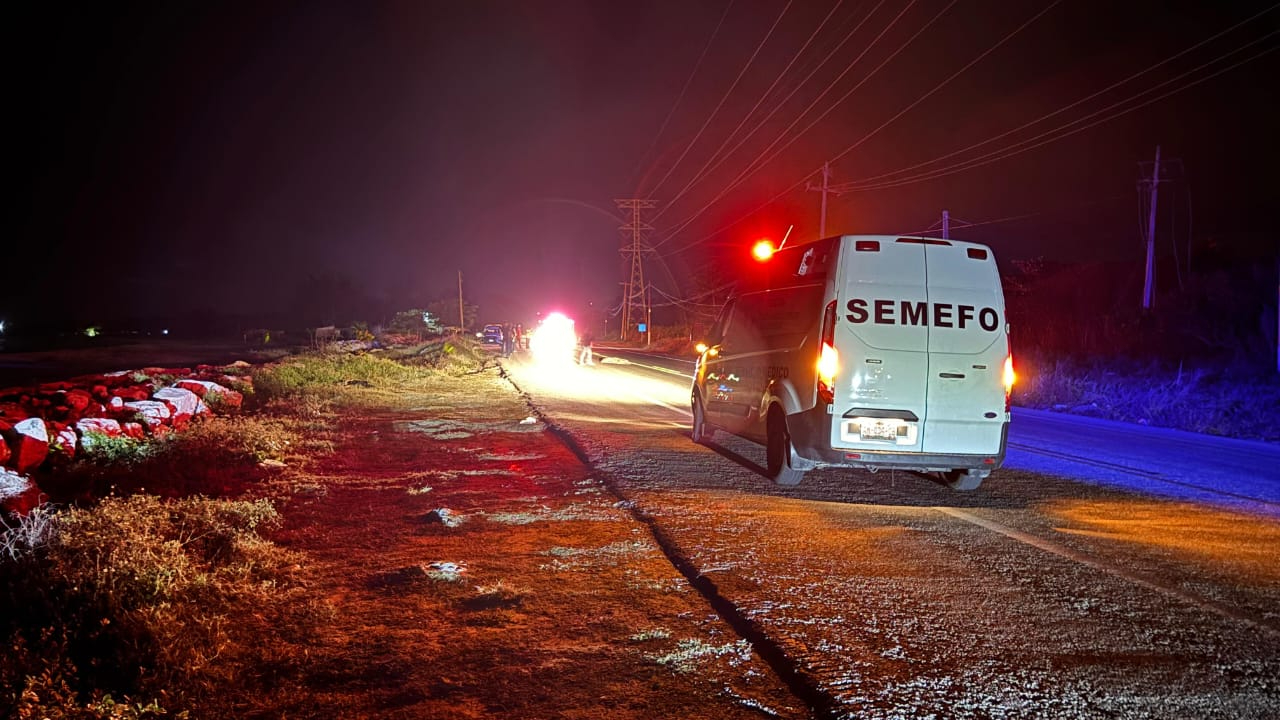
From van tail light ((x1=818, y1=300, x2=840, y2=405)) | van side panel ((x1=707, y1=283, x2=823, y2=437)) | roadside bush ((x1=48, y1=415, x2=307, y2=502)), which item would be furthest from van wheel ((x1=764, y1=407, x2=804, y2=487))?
roadside bush ((x1=48, y1=415, x2=307, y2=502))

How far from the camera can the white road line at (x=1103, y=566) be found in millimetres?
4016

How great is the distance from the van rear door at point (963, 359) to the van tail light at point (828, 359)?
912 millimetres

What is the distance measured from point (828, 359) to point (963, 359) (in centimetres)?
129

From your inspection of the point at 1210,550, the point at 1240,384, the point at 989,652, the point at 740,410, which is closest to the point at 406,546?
the point at 989,652

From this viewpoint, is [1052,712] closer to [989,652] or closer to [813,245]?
[989,652]

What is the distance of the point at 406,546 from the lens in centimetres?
515

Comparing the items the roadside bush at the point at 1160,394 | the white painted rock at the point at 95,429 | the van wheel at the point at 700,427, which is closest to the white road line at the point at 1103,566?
the van wheel at the point at 700,427

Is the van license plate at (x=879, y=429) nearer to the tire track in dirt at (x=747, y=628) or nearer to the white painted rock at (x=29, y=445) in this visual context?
the tire track in dirt at (x=747, y=628)

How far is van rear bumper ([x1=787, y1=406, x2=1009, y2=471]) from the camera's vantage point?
21.6ft

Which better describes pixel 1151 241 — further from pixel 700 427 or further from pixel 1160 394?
pixel 700 427

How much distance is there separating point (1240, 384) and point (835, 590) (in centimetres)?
1653

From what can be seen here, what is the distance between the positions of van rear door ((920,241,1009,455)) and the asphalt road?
675mm

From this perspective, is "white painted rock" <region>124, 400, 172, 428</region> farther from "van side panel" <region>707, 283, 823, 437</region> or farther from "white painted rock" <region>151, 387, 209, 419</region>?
"van side panel" <region>707, 283, 823, 437</region>

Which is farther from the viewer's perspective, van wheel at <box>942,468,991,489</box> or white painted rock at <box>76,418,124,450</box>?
white painted rock at <box>76,418,124,450</box>
